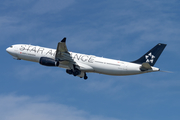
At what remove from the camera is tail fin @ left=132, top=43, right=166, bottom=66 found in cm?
5381

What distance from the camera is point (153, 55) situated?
54062mm

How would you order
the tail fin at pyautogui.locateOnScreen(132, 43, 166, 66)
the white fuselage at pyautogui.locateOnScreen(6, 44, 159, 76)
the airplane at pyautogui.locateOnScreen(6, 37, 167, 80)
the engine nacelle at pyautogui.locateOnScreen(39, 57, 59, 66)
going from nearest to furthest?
the airplane at pyautogui.locateOnScreen(6, 37, 167, 80)
the white fuselage at pyautogui.locateOnScreen(6, 44, 159, 76)
the tail fin at pyautogui.locateOnScreen(132, 43, 166, 66)
the engine nacelle at pyautogui.locateOnScreen(39, 57, 59, 66)

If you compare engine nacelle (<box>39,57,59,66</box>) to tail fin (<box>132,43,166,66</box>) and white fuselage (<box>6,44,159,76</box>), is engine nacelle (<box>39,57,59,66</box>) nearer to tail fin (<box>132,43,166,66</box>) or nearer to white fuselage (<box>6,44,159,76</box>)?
white fuselage (<box>6,44,159,76</box>)

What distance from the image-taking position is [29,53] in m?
59.2

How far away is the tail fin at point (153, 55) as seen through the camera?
5381 centimetres

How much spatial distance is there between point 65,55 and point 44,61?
4.14 m

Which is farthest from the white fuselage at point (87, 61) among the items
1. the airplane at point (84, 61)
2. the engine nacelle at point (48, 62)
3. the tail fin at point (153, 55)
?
the tail fin at point (153, 55)

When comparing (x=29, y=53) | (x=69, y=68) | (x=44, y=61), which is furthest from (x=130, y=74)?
(x=29, y=53)

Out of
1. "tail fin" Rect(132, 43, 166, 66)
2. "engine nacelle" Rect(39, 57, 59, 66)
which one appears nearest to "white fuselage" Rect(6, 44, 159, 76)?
"engine nacelle" Rect(39, 57, 59, 66)

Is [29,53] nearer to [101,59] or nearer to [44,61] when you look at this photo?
[44,61]

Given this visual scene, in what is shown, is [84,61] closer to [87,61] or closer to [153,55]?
[87,61]

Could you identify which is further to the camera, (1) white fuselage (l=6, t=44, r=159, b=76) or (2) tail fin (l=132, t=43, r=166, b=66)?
(2) tail fin (l=132, t=43, r=166, b=66)

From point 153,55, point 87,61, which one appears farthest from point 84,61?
point 153,55

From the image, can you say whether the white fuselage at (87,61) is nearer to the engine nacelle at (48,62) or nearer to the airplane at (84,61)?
the airplane at (84,61)
